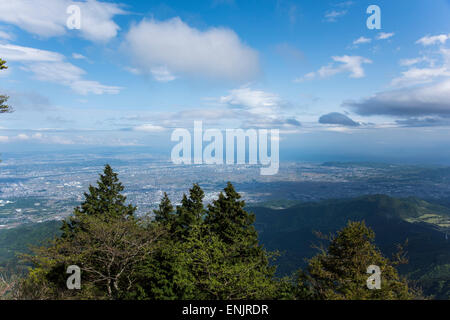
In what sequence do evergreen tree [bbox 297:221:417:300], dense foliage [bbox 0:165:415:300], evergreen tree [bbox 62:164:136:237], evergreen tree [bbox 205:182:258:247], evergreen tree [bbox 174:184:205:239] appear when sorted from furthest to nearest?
evergreen tree [bbox 62:164:136:237], evergreen tree [bbox 174:184:205:239], evergreen tree [bbox 205:182:258:247], dense foliage [bbox 0:165:415:300], evergreen tree [bbox 297:221:417:300]

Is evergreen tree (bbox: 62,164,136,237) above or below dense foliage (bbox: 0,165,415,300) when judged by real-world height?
above

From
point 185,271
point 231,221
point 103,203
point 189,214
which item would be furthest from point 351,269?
point 103,203

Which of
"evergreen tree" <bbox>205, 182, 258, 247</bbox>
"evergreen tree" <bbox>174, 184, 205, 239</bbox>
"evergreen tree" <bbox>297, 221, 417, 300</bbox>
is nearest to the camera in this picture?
"evergreen tree" <bbox>297, 221, 417, 300</bbox>

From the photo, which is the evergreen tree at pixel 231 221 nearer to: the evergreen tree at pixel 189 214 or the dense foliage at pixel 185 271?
the dense foliage at pixel 185 271

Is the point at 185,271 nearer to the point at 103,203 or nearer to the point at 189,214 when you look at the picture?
the point at 189,214

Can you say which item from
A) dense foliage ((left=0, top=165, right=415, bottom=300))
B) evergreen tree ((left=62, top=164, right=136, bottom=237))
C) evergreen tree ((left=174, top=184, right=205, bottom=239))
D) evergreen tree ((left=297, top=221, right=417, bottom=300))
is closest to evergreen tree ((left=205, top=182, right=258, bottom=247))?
dense foliage ((left=0, top=165, right=415, bottom=300))

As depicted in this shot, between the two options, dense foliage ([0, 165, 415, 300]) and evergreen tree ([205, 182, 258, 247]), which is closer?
dense foliage ([0, 165, 415, 300])

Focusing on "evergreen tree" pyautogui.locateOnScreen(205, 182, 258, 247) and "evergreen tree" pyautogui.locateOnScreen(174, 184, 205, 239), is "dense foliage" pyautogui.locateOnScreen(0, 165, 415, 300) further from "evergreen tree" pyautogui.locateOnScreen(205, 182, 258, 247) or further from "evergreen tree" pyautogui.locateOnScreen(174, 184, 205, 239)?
"evergreen tree" pyautogui.locateOnScreen(174, 184, 205, 239)
